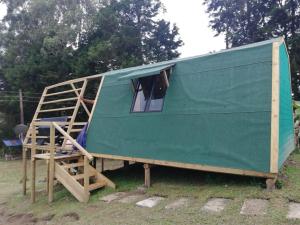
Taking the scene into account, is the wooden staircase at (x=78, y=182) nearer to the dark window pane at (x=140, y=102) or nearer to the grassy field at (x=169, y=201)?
the grassy field at (x=169, y=201)

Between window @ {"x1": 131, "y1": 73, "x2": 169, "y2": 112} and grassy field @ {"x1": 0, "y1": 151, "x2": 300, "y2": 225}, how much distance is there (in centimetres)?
178

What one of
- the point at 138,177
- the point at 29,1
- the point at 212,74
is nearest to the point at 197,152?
the point at 212,74

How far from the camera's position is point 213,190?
17.1ft

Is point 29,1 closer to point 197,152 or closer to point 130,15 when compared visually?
point 130,15

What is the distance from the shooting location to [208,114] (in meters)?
5.48

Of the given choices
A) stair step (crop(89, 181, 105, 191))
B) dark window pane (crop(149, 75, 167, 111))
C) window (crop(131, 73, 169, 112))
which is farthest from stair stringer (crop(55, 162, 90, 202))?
dark window pane (crop(149, 75, 167, 111))

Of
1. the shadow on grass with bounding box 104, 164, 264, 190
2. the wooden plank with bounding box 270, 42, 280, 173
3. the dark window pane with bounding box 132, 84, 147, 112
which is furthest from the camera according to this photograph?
the dark window pane with bounding box 132, 84, 147, 112

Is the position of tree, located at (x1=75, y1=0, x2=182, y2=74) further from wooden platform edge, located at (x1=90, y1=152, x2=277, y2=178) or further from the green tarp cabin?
wooden platform edge, located at (x1=90, y1=152, x2=277, y2=178)

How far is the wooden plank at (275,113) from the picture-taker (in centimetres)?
Answer: 455

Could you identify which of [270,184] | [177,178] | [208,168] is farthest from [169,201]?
[270,184]

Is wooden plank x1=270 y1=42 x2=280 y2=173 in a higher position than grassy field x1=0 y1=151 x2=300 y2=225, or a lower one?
higher

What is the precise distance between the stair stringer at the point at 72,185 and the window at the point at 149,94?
2.16 metres

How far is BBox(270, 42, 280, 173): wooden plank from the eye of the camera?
4555 millimetres

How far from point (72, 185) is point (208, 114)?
352 centimetres
